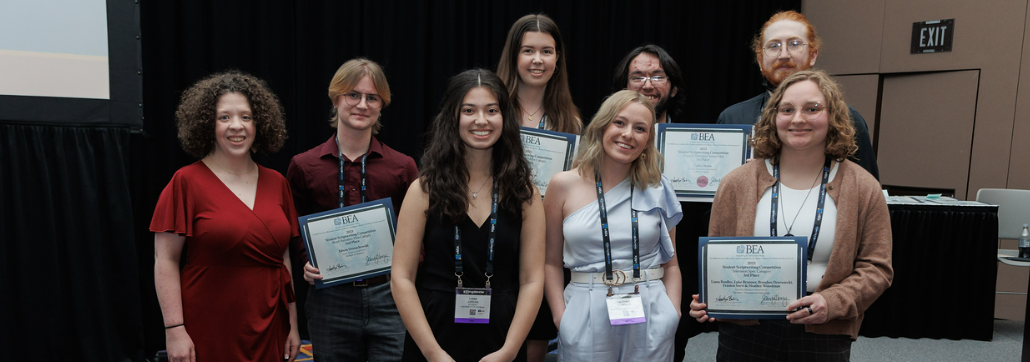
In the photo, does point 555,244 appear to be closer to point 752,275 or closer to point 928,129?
point 752,275

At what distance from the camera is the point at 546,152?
7.93 feet

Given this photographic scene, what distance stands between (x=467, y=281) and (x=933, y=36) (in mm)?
6131

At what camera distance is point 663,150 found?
2555 mm

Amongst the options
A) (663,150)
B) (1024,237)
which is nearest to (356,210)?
(663,150)

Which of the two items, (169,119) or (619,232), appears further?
(169,119)

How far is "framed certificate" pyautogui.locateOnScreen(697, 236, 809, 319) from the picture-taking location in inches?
76.1

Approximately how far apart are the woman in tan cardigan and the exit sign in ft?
16.3

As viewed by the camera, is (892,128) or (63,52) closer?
(63,52)

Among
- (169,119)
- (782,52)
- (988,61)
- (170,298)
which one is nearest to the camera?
(170,298)

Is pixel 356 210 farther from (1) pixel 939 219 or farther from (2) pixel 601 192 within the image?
(1) pixel 939 219

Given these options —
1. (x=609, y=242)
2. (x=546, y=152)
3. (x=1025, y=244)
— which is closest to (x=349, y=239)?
(x=546, y=152)

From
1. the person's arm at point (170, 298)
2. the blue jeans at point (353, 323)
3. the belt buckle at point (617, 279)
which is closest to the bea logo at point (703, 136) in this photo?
the belt buckle at point (617, 279)

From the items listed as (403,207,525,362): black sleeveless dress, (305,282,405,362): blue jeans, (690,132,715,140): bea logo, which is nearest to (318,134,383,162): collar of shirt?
(305,282,405,362): blue jeans

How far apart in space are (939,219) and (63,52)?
19.8ft
